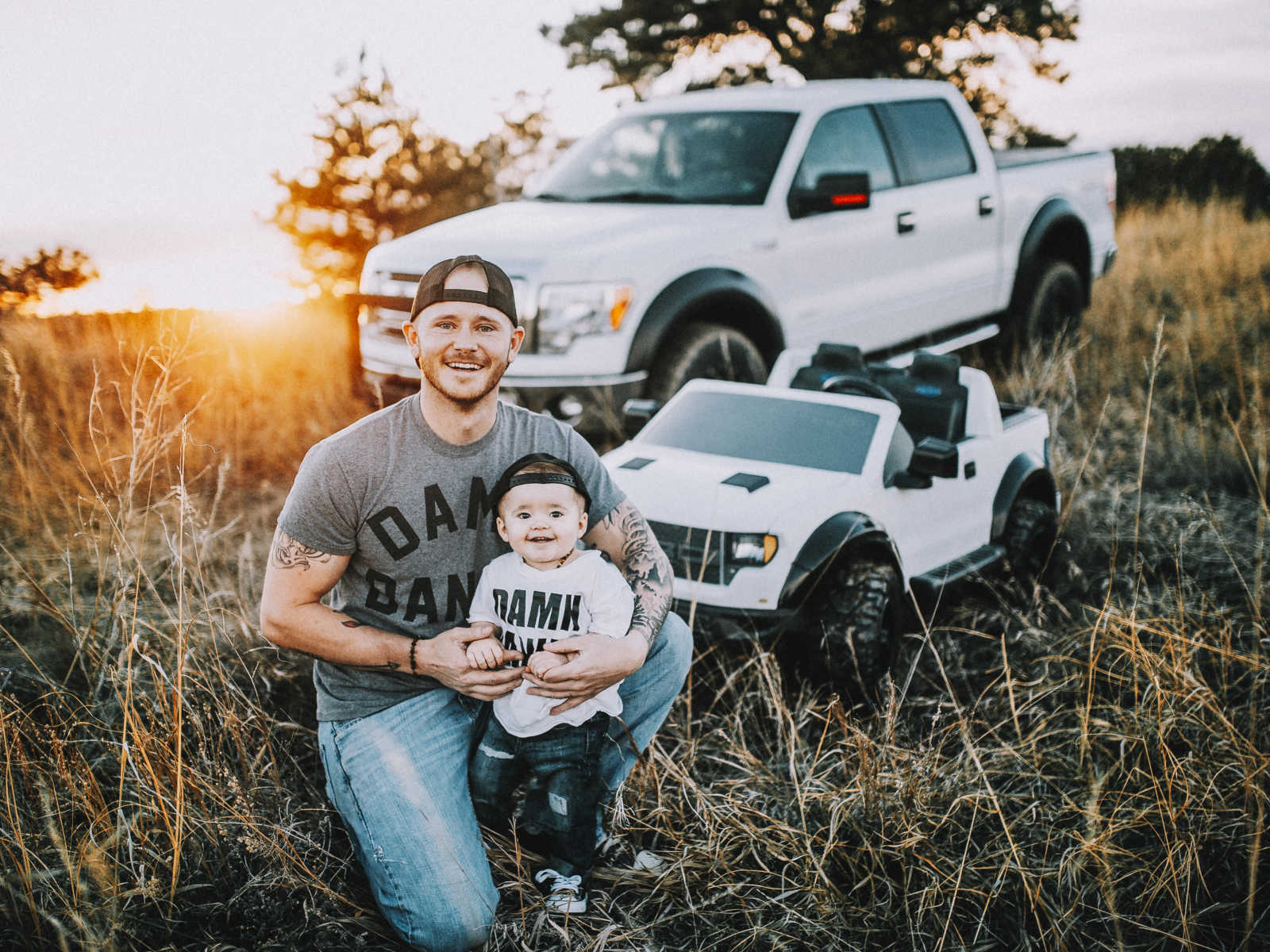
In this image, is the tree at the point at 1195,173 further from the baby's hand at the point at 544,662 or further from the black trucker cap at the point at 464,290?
the baby's hand at the point at 544,662

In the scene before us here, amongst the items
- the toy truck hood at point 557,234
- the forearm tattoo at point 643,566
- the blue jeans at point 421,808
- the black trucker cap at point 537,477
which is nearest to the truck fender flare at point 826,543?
the forearm tattoo at point 643,566

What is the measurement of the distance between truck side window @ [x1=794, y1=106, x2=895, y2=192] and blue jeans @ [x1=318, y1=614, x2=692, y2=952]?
4006 mm

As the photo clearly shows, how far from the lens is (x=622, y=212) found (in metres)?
5.52

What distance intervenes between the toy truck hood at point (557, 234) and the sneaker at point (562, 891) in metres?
2.92

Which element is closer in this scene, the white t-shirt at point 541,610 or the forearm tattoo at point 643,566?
the white t-shirt at point 541,610

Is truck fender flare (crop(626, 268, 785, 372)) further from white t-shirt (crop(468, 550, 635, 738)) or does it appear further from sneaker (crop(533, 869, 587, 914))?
sneaker (crop(533, 869, 587, 914))

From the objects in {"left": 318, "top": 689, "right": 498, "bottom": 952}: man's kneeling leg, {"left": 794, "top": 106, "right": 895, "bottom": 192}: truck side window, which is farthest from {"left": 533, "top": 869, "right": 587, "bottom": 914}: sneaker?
{"left": 794, "top": 106, "right": 895, "bottom": 192}: truck side window

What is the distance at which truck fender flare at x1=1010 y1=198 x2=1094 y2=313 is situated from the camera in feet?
23.9

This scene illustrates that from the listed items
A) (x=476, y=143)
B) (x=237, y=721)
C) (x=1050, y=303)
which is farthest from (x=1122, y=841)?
(x=476, y=143)

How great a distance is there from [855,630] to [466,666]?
61.1 inches

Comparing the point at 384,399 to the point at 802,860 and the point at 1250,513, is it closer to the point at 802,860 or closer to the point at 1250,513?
the point at 802,860

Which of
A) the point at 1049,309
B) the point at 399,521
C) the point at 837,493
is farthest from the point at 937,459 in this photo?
the point at 1049,309

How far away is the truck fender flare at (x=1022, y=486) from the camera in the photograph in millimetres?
4398

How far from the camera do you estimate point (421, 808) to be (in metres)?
2.51
